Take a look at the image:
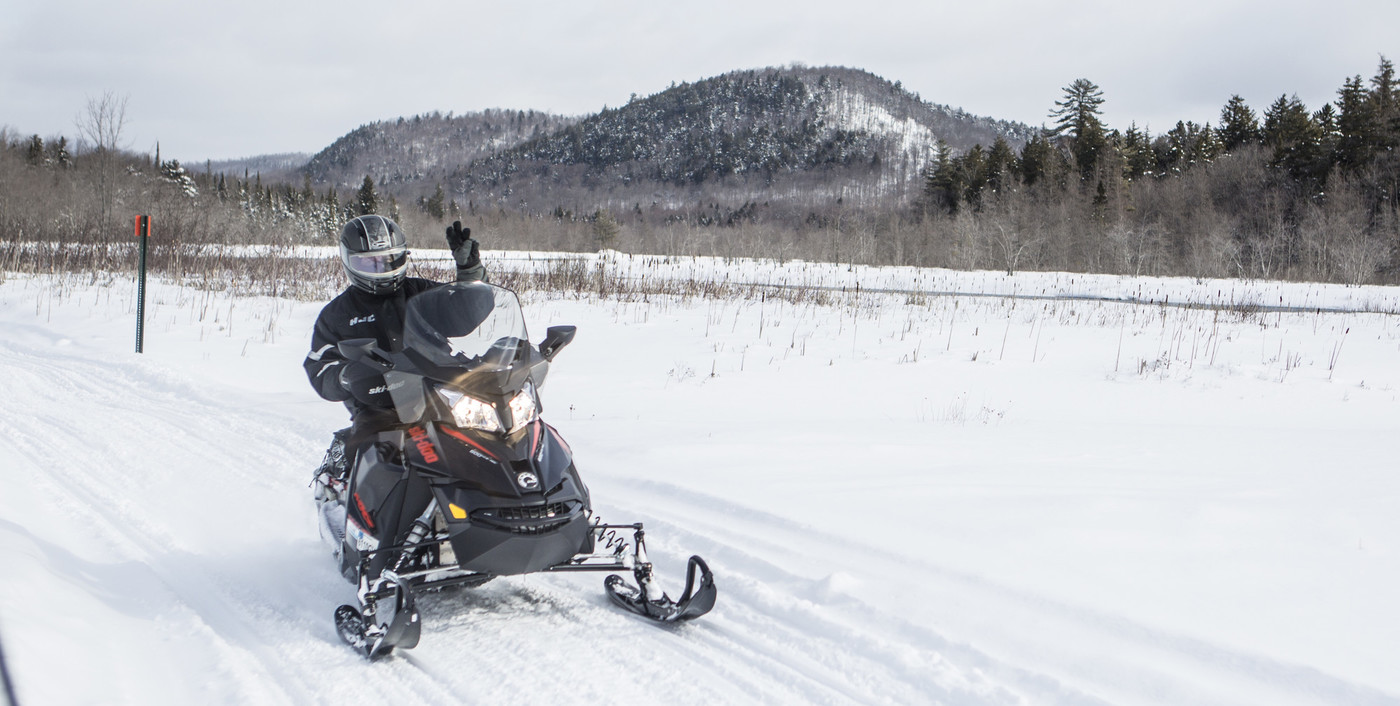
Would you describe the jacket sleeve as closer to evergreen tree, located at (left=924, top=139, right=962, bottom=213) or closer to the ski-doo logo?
the ski-doo logo

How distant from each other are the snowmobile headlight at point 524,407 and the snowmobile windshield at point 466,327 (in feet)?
0.46

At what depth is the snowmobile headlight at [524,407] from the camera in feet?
9.54

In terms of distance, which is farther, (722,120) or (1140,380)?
(722,120)

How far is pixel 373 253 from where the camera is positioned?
355 cm

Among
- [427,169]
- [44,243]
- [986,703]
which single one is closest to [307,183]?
[44,243]

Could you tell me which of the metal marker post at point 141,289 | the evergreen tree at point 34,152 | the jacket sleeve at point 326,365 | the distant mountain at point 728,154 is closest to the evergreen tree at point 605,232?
the evergreen tree at point 34,152

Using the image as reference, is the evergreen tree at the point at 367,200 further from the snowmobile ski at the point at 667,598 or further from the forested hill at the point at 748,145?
the forested hill at the point at 748,145

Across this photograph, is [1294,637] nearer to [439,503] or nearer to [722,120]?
[439,503]

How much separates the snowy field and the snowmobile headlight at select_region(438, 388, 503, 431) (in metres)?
0.84

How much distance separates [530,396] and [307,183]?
304 ft

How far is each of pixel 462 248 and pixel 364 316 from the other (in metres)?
0.61

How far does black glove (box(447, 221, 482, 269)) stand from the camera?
3930mm

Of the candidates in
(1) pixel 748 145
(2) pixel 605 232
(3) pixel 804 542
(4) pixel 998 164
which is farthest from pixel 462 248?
(1) pixel 748 145

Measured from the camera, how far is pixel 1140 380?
826 cm
